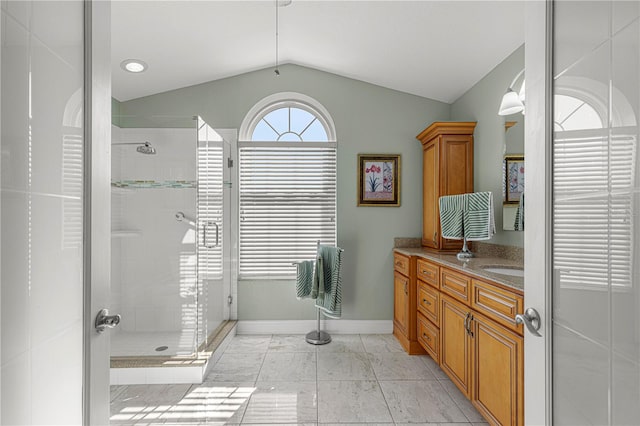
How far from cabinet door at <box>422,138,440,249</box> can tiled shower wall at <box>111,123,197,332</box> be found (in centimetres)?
212

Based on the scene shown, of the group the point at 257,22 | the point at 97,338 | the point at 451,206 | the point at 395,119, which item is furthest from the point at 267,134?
the point at 97,338

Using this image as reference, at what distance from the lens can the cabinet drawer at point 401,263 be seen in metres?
2.94

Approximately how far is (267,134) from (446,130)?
177 centimetres

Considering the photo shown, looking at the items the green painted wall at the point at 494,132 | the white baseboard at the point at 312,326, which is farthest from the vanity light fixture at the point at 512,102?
the white baseboard at the point at 312,326

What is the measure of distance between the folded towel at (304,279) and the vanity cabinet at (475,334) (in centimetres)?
97

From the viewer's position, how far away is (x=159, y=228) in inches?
104

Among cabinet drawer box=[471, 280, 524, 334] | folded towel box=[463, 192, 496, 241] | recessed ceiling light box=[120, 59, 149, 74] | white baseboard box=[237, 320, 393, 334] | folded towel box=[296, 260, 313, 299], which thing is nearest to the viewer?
cabinet drawer box=[471, 280, 524, 334]

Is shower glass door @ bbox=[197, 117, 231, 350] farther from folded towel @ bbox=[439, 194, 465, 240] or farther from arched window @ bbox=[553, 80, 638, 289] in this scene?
arched window @ bbox=[553, 80, 638, 289]

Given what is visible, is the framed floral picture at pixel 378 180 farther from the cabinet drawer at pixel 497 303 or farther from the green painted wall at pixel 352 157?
the cabinet drawer at pixel 497 303

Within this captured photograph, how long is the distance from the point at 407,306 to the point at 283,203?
1.57 meters

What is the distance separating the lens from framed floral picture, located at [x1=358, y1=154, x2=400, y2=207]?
3.37 m

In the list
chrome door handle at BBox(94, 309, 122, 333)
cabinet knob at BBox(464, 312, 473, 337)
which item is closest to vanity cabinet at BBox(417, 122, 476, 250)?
cabinet knob at BBox(464, 312, 473, 337)

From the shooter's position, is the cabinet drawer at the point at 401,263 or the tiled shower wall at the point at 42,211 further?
the cabinet drawer at the point at 401,263

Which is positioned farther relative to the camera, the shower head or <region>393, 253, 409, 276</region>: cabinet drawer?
<region>393, 253, 409, 276</region>: cabinet drawer
